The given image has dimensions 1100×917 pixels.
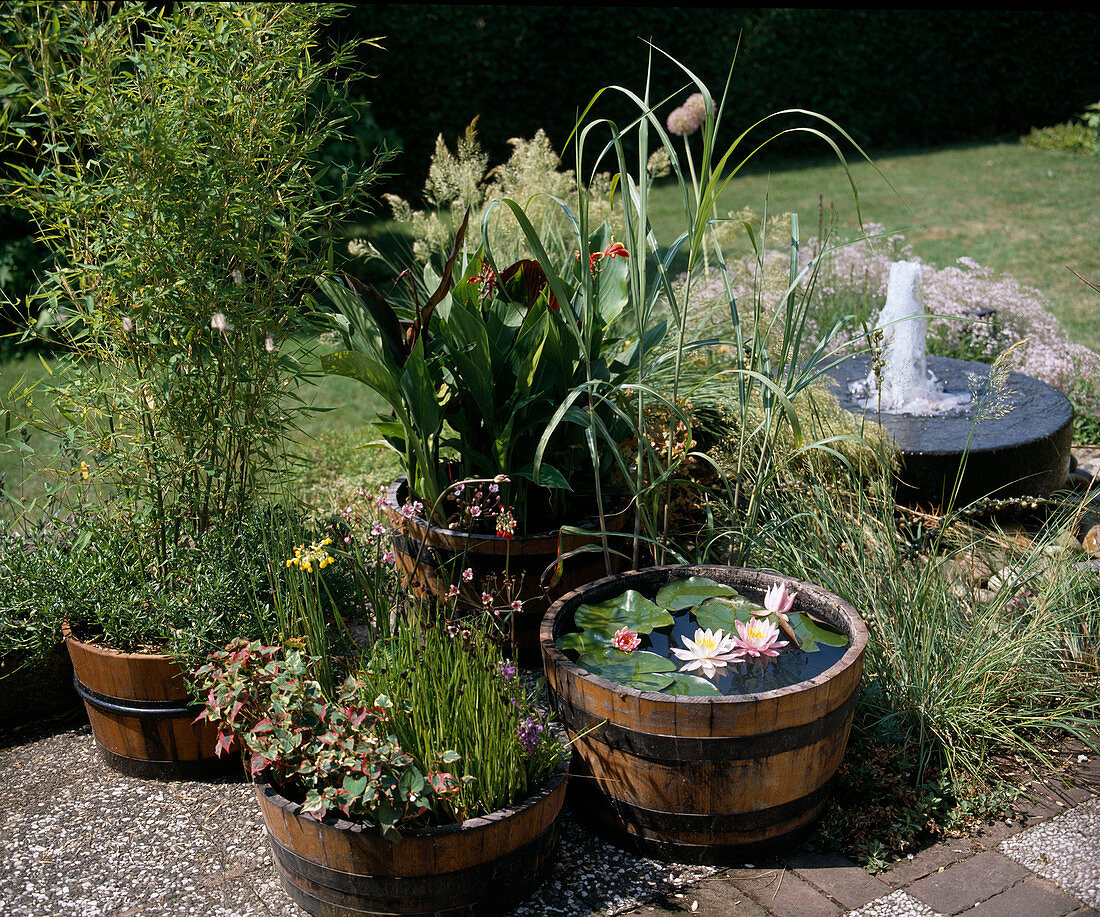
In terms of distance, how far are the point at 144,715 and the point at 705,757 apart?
1.41 m

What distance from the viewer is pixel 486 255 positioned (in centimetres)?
298

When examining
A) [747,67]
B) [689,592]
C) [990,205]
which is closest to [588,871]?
[689,592]

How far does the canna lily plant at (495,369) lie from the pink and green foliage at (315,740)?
2.39 ft

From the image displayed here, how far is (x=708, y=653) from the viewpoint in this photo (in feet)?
7.10

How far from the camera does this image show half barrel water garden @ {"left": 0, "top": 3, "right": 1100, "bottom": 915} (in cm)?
196

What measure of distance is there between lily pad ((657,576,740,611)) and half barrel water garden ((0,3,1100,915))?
0.06 ft

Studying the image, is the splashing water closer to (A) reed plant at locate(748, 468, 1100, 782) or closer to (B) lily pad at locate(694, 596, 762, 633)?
(A) reed plant at locate(748, 468, 1100, 782)

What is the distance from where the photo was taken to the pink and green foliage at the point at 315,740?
5.97 feet

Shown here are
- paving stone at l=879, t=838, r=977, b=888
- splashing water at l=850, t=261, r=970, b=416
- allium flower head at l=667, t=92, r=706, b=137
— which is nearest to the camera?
paving stone at l=879, t=838, r=977, b=888

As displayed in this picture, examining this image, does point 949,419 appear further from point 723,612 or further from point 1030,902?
point 1030,902

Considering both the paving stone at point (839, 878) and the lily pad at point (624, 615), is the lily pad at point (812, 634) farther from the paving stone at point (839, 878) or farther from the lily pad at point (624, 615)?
the paving stone at point (839, 878)

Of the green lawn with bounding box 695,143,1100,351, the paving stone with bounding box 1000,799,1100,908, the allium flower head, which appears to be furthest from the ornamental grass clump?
the green lawn with bounding box 695,143,1100,351

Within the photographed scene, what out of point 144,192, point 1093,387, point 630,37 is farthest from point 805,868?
point 630,37

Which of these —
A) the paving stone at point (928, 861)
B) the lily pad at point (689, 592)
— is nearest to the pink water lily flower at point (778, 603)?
the lily pad at point (689, 592)
